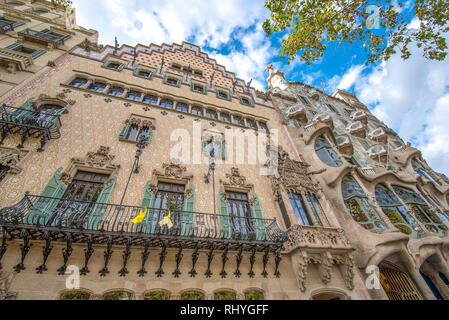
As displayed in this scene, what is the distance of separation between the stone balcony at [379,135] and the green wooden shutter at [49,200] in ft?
84.9

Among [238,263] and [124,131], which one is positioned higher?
[124,131]

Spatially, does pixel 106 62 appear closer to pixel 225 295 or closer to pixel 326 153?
pixel 225 295

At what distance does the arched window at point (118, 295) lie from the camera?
17.3 ft

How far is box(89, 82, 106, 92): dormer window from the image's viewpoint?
37.0 feet

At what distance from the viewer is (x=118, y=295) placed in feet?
17.5

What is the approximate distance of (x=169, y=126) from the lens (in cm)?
1101

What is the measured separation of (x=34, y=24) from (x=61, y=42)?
4.01 m

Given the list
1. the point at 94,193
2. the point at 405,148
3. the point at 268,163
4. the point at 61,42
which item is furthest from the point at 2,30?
the point at 405,148

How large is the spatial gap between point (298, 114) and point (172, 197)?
47.3 ft

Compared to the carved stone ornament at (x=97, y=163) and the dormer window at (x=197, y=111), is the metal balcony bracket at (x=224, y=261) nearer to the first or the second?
the carved stone ornament at (x=97, y=163)

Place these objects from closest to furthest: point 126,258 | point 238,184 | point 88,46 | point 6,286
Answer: point 6,286 < point 126,258 < point 238,184 < point 88,46

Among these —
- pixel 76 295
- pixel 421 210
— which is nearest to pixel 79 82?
pixel 76 295

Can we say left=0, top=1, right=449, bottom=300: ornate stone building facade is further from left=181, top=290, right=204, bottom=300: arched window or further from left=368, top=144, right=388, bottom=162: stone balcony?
left=368, top=144, right=388, bottom=162: stone balcony
